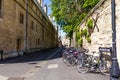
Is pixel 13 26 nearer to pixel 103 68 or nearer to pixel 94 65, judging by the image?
pixel 94 65

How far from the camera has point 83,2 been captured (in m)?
35.1

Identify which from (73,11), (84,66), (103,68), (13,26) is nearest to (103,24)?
Result: (84,66)

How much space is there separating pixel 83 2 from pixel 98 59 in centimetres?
2489

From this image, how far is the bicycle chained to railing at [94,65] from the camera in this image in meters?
10.8

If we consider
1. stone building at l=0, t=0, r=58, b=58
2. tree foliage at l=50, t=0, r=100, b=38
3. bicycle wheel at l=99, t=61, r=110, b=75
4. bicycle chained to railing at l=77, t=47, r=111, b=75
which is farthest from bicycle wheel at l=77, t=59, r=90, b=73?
tree foliage at l=50, t=0, r=100, b=38

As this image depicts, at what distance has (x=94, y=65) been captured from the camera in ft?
36.4

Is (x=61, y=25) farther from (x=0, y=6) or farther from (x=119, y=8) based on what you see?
(x=119, y=8)

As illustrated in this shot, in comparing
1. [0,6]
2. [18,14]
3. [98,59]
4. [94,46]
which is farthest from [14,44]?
[98,59]

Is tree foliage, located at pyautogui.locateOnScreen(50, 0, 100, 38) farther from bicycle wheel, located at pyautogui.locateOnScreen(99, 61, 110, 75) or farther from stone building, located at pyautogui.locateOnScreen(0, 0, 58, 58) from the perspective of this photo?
bicycle wheel, located at pyautogui.locateOnScreen(99, 61, 110, 75)

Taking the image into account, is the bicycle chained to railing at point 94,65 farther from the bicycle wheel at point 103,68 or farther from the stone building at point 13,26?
the stone building at point 13,26

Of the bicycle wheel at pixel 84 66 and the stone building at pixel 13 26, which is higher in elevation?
the stone building at pixel 13 26

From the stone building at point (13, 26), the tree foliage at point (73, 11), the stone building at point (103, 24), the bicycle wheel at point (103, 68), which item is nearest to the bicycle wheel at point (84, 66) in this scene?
the bicycle wheel at point (103, 68)

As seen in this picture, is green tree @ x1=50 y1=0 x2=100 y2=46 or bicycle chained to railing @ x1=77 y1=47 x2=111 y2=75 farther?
green tree @ x1=50 y1=0 x2=100 y2=46

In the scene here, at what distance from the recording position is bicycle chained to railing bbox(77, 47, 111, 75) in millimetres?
10768
